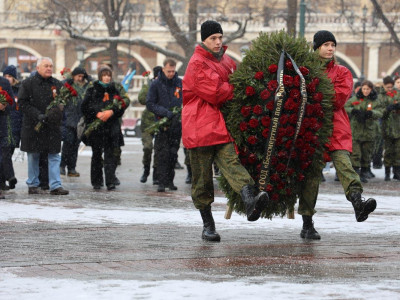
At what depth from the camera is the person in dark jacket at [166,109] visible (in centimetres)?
1536

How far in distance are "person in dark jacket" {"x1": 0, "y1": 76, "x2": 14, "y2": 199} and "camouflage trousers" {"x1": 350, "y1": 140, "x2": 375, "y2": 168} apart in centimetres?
665

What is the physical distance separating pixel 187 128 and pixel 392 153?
35.6 ft

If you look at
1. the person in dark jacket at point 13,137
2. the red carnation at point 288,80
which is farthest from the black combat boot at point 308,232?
the person in dark jacket at point 13,137

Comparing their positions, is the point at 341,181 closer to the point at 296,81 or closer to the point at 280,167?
the point at 280,167

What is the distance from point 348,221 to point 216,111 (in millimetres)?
2748

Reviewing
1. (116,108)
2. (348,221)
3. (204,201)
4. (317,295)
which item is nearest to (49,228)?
(204,201)

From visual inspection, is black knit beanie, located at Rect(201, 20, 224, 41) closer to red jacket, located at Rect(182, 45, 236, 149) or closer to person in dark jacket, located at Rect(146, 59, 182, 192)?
red jacket, located at Rect(182, 45, 236, 149)

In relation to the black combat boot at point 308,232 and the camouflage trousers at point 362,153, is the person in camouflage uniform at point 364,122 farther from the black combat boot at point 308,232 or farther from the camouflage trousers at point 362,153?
the black combat boot at point 308,232

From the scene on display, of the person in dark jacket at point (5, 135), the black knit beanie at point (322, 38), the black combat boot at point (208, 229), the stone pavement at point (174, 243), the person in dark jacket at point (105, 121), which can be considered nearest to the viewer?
the stone pavement at point (174, 243)

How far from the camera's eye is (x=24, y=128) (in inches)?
557

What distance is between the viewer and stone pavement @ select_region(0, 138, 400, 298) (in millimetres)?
7262

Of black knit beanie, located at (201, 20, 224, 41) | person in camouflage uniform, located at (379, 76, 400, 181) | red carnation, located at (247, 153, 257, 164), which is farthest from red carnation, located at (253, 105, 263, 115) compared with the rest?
person in camouflage uniform, located at (379, 76, 400, 181)

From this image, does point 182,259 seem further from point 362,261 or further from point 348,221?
point 348,221

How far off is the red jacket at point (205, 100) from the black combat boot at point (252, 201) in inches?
20.0
